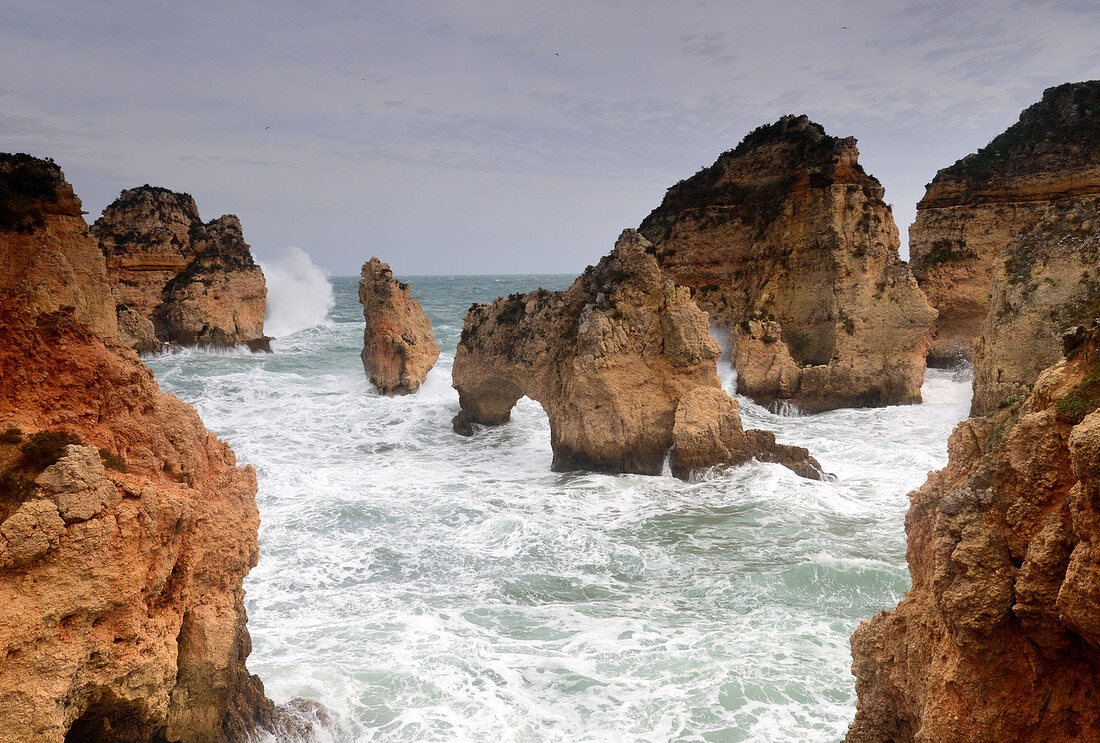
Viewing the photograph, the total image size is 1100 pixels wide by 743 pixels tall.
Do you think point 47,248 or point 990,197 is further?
point 990,197

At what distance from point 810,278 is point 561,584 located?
1728 cm


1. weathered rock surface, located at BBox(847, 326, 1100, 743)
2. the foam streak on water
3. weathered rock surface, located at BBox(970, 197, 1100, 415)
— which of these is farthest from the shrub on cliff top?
weathered rock surface, located at BBox(970, 197, 1100, 415)

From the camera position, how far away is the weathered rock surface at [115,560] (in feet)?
13.5

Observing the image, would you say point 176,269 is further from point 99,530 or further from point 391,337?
point 99,530

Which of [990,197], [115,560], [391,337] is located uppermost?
→ [990,197]

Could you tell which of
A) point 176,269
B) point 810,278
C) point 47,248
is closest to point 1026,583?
point 47,248

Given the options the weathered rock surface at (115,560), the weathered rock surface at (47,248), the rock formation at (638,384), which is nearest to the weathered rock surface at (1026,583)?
the weathered rock surface at (115,560)

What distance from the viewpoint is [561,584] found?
34.7 ft

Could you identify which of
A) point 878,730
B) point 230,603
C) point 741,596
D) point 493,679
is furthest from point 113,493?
point 741,596

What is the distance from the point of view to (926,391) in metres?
24.0

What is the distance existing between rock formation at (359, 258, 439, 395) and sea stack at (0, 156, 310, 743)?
1881cm

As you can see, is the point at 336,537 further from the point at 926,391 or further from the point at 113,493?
the point at 926,391

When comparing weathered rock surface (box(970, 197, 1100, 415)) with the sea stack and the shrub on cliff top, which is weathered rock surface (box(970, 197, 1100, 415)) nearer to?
the sea stack

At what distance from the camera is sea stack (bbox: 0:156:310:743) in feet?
13.6
